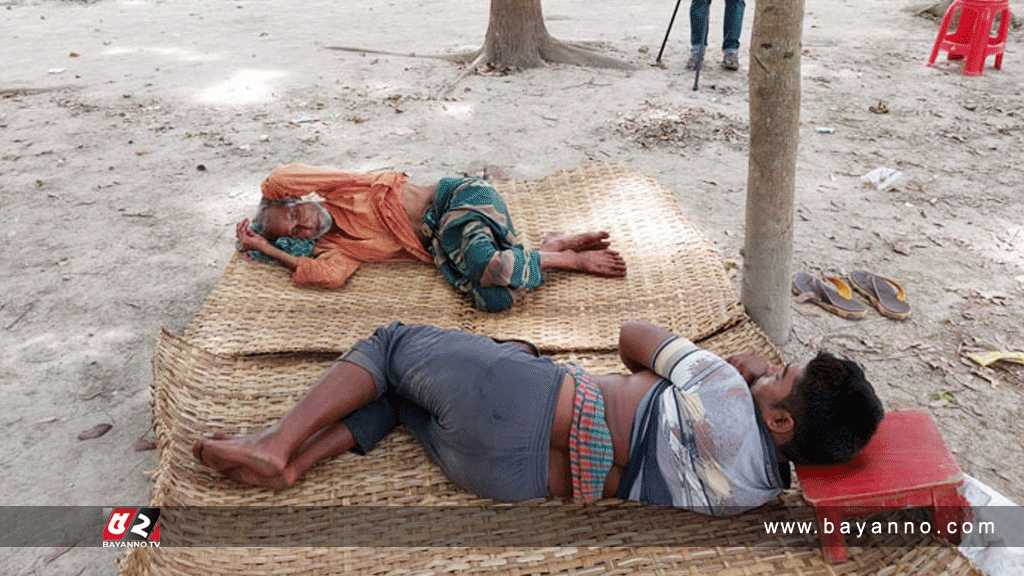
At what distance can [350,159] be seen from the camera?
501 centimetres

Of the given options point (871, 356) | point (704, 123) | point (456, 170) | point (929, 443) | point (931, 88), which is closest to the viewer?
point (929, 443)

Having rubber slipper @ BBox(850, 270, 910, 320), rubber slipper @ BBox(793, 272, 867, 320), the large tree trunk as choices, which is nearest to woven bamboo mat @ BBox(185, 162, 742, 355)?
rubber slipper @ BBox(793, 272, 867, 320)

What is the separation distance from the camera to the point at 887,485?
1856 millimetres

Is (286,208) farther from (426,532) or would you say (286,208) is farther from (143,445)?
(426,532)

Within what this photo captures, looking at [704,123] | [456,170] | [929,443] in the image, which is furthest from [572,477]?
[704,123]

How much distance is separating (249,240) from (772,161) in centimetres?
227

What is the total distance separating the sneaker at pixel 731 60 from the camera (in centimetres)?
665

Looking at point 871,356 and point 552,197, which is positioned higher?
point 552,197

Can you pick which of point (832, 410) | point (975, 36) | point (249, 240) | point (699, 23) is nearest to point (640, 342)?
point (832, 410)

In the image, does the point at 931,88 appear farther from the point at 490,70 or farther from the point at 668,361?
the point at 668,361

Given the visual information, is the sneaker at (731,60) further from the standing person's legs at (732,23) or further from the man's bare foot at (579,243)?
the man's bare foot at (579,243)

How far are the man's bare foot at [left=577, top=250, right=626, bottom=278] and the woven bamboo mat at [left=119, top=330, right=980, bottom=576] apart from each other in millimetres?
1265

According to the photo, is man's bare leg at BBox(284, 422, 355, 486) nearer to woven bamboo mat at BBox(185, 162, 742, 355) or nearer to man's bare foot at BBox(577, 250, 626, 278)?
woven bamboo mat at BBox(185, 162, 742, 355)

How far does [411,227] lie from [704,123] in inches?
117
